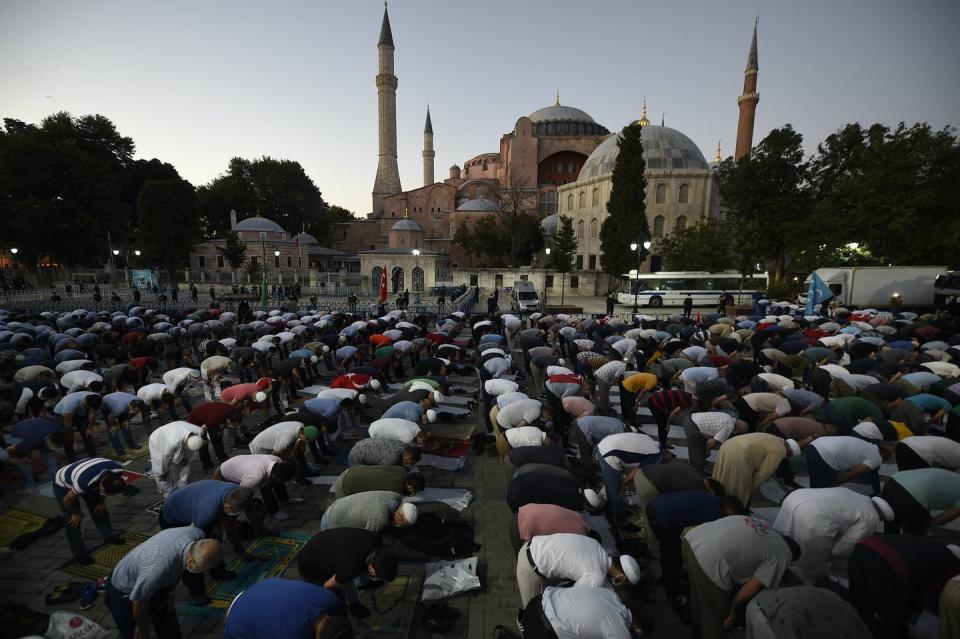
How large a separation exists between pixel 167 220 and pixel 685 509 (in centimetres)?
4724

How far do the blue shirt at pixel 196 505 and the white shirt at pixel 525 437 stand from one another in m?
3.35

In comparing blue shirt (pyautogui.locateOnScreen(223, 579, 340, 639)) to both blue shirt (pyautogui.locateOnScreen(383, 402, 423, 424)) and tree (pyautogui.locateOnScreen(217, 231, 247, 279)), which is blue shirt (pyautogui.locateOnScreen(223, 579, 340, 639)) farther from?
tree (pyautogui.locateOnScreen(217, 231, 247, 279))

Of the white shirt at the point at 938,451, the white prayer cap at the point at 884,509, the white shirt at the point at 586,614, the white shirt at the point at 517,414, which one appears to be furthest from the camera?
the white shirt at the point at 517,414

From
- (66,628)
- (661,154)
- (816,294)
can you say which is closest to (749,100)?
(661,154)

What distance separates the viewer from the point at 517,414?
20.7ft

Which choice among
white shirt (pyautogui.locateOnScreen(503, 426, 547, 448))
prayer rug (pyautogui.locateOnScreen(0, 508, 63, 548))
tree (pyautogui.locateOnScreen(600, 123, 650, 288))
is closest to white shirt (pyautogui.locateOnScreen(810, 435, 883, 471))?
white shirt (pyautogui.locateOnScreen(503, 426, 547, 448))

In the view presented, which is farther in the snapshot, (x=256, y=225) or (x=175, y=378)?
(x=256, y=225)

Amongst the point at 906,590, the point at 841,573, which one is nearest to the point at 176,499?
the point at 906,590

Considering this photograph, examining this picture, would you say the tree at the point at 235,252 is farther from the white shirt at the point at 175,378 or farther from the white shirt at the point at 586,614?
the white shirt at the point at 586,614

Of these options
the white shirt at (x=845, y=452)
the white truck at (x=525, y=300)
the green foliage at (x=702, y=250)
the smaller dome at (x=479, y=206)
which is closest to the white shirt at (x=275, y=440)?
the white shirt at (x=845, y=452)

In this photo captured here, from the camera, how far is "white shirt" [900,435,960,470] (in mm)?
4824

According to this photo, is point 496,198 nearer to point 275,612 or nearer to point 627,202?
point 627,202

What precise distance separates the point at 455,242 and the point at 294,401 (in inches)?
1650

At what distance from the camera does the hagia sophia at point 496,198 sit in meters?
39.0
